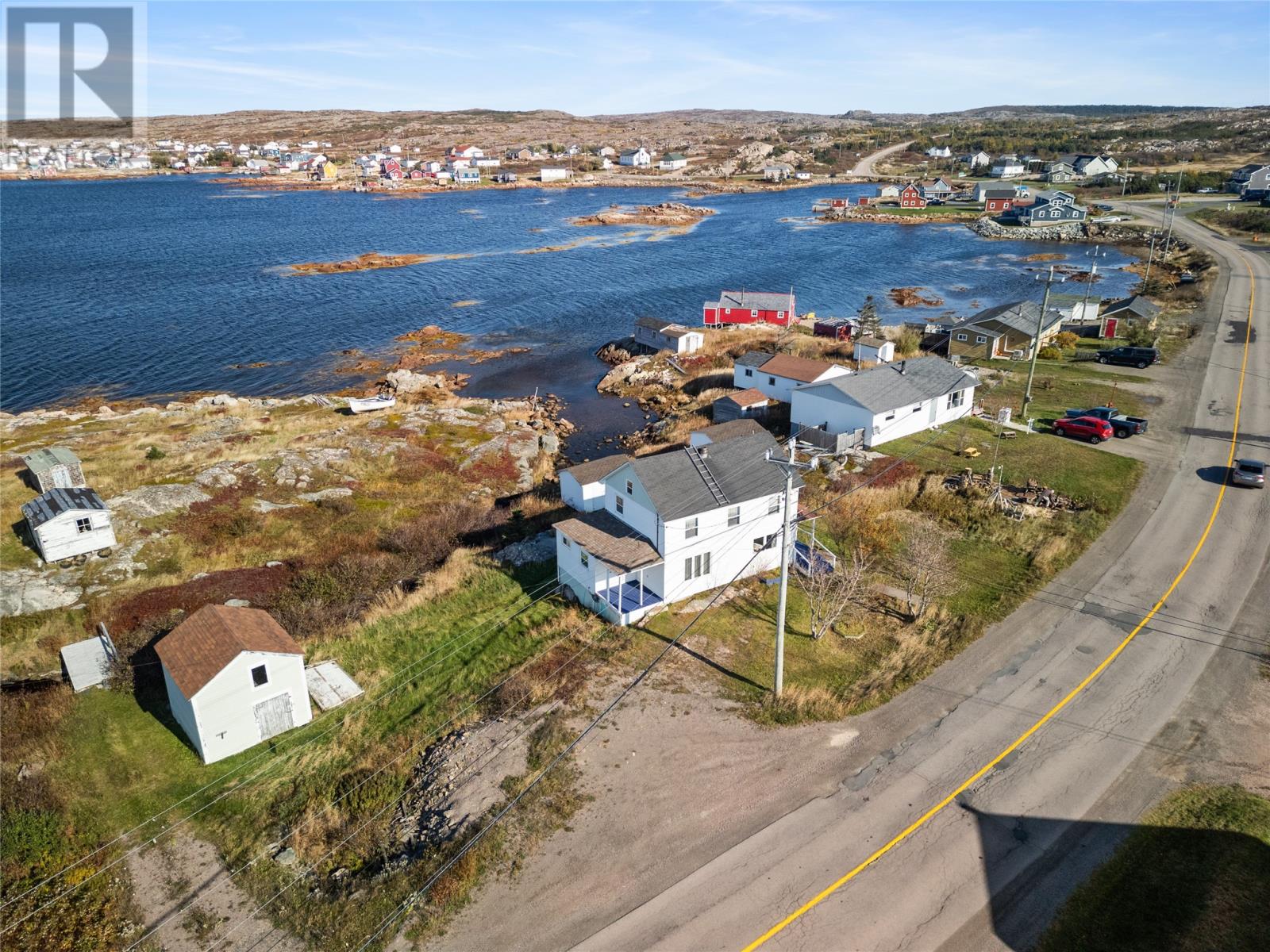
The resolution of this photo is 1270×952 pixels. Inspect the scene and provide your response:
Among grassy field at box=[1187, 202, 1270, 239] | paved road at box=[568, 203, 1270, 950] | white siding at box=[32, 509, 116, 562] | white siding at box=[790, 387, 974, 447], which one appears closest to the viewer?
paved road at box=[568, 203, 1270, 950]

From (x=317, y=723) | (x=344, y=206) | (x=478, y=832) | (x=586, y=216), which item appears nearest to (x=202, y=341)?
(x=317, y=723)

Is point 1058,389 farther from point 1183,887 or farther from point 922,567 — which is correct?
point 1183,887

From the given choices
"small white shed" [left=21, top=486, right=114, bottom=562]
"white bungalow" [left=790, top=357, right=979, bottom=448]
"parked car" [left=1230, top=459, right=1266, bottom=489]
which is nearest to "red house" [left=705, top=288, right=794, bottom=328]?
"white bungalow" [left=790, top=357, right=979, bottom=448]

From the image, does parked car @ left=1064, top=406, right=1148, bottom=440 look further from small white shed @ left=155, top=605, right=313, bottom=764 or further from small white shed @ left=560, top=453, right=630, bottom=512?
small white shed @ left=155, top=605, right=313, bottom=764

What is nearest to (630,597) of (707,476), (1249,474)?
(707,476)

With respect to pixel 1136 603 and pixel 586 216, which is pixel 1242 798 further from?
pixel 586 216

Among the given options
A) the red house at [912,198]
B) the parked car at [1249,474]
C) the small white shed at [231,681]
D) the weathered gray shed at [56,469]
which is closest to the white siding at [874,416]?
the parked car at [1249,474]

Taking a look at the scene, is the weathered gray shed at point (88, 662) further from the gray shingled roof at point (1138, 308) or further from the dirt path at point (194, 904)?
the gray shingled roof at point (1138, 308)
